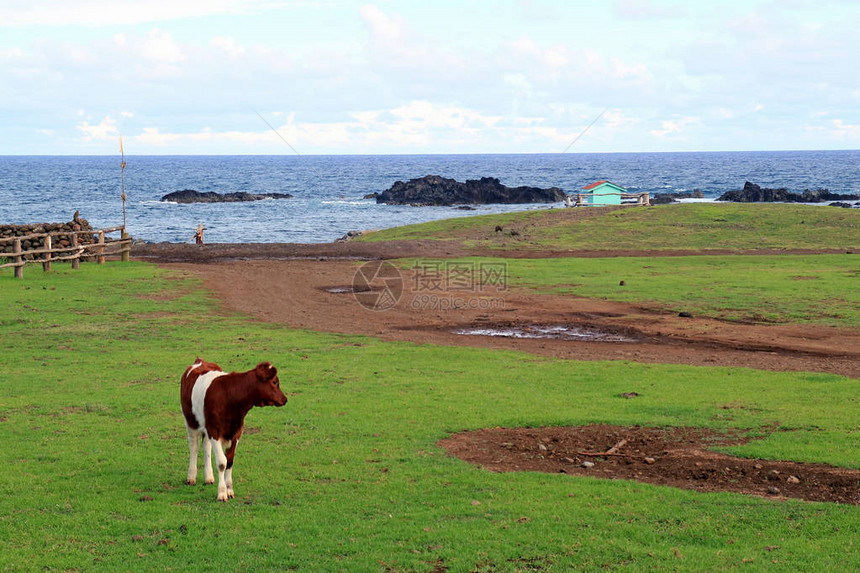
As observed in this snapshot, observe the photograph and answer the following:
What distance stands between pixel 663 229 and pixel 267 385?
1836 inches

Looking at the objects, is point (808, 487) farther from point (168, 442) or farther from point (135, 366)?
point (135, 366)

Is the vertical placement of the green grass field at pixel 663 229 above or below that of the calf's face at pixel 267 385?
above

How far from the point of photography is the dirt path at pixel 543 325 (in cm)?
2061

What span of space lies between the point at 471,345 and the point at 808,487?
1209 cm

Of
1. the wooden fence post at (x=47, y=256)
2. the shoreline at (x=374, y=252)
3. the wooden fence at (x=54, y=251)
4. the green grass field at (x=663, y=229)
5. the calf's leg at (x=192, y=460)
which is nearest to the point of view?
the calf's leg at (x=192, y=460)

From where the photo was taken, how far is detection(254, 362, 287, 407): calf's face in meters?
9.59

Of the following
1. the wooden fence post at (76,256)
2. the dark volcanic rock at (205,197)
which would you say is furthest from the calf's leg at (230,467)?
the dark volcanic rock at (205,197)

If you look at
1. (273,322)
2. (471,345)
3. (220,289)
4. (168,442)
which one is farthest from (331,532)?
(220,289)

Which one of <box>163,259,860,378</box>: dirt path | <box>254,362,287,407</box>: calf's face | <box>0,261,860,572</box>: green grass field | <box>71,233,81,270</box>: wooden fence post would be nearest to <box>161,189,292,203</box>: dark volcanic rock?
<box>71,233,81,270</box>: wooden fence post

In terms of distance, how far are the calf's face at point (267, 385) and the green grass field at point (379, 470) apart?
129cm

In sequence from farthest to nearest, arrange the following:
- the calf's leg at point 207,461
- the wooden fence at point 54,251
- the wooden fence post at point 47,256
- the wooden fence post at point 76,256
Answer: the wooden fence post at point 76,256 → the wooden fence post at point 47,256 → the wooden fence at point 54,251 → the calf's leg at point 207,461

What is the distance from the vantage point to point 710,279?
33969 mm

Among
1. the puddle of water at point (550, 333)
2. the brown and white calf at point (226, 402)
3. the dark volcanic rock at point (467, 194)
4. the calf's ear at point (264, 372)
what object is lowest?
the puddle of water at point (550, 333)

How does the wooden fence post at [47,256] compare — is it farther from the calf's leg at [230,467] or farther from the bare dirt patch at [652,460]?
the calf's leg at [230,467]
